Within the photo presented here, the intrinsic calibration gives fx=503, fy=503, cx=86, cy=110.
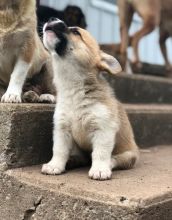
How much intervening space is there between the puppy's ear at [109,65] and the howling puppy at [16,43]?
56cm

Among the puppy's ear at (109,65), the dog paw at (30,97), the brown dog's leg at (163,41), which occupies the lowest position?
the brown dog's leg at (163,41)

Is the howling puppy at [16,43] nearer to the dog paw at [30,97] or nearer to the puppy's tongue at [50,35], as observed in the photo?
the dog paw at [30,97]

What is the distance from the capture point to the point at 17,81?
316cm

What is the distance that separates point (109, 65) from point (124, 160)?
581 millimetres

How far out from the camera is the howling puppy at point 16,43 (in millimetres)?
3125

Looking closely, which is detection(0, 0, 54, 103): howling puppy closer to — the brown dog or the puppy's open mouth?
the puppy's open mouth

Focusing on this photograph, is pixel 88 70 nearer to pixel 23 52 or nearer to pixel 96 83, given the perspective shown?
pixel 96 83

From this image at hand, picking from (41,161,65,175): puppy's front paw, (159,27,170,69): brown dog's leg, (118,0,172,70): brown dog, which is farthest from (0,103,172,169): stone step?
(159,27,170,69): brown dog's leg

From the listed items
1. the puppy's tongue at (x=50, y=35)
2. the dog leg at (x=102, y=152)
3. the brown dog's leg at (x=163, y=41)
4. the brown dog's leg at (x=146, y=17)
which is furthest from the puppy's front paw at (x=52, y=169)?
the brown dog's leg at (x=163, y=41)

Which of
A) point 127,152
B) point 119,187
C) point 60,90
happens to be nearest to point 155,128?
point 127,152

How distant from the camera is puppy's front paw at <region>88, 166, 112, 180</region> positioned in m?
2.68

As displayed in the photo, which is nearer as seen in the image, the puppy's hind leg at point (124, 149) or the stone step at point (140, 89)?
the puppy's hind leg at point (124, 149)

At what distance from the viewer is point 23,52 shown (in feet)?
10.4

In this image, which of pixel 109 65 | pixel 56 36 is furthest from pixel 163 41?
pixel 56 36
